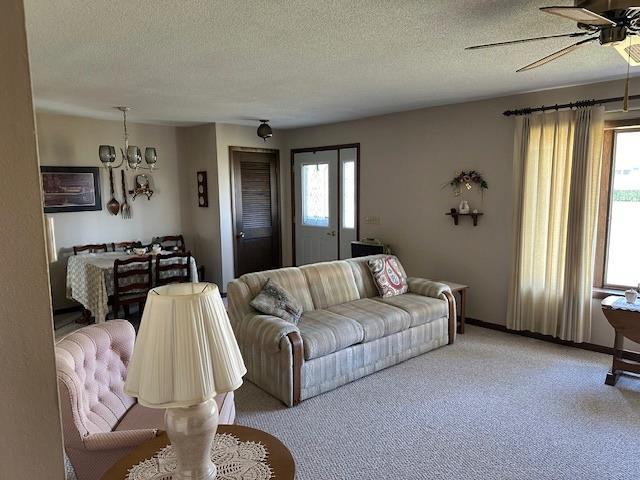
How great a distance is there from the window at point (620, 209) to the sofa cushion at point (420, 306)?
5.42 feet

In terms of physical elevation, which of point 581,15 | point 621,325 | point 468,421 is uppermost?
point 581,15

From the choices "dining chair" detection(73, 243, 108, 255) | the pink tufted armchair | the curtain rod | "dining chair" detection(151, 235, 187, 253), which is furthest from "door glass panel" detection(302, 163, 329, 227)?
the pink tufted armchair

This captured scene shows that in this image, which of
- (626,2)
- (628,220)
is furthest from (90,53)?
(628,220)

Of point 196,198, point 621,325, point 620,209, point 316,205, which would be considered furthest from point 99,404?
point 316,205

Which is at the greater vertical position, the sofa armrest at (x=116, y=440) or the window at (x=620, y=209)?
the window at (x=620, y=209)

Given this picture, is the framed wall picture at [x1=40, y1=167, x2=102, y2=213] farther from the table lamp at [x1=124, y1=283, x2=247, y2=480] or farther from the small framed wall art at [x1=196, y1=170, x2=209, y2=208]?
the table lamp at [x1=124, y1=283, x2=247, y2=480]

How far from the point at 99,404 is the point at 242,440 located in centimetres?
92

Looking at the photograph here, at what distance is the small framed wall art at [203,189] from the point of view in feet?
20.8

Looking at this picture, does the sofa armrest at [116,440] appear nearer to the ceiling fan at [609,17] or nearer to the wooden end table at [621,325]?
the ceiling fan at [609,17]

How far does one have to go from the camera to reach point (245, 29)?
94.9 inches

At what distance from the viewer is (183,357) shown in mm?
1189

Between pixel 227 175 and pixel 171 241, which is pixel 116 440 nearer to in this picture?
pixel 227 175

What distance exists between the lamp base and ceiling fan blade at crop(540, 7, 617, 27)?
1.95m

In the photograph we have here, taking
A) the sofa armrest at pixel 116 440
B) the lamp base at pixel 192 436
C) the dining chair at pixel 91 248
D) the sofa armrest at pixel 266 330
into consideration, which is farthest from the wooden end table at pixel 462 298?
the dining chair at pixel 91 248
